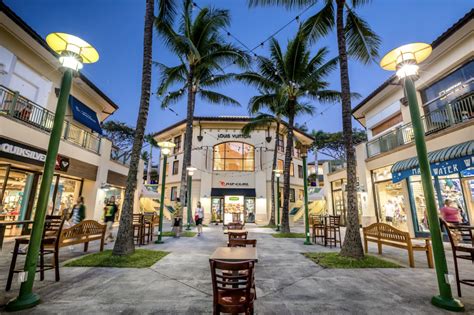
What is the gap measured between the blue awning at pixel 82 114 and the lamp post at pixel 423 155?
13748 mm

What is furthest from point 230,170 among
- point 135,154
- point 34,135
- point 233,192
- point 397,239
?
point 397,239

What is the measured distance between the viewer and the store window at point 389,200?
12195mm

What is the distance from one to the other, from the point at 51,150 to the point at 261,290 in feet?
15.1

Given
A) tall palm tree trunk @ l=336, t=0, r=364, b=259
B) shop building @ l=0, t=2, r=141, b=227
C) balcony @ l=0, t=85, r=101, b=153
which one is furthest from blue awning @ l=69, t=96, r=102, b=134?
tall palm tree trunk @ l=336, t=0, r=364, b=259

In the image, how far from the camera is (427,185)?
3.88 metres

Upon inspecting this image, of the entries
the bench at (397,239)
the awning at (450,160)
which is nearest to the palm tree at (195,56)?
the bench at (397,239)

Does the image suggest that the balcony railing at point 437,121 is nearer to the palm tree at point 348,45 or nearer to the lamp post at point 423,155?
the palm tree at point 348,45

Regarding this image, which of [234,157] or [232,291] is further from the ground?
[234,157]

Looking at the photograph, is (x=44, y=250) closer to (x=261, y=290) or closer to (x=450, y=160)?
(x=261, y=290)

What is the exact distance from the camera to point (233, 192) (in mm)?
22062

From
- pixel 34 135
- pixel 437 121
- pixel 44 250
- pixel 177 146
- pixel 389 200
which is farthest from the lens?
pixel 177 146

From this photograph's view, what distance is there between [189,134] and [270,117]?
27.9 ft

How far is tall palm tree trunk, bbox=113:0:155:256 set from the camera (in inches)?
253

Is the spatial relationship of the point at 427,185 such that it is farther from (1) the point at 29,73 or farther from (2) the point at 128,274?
(1) the point at 29,73
